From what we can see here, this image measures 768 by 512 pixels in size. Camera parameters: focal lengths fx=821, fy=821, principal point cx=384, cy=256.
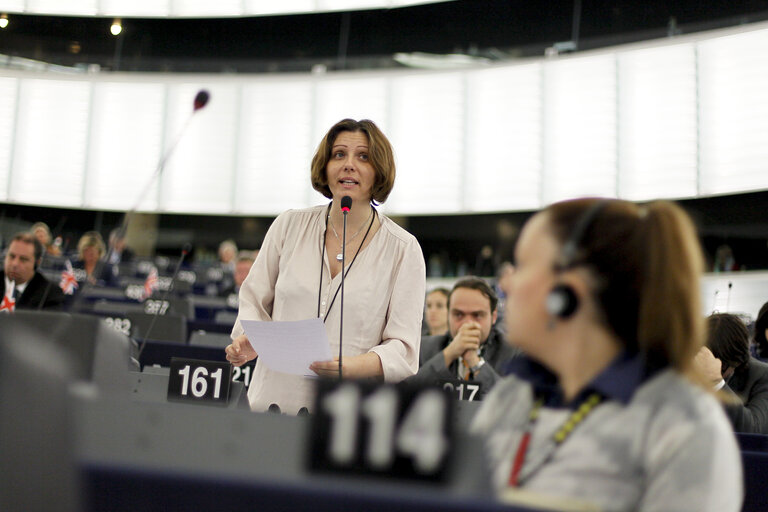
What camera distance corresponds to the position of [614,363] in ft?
3.15

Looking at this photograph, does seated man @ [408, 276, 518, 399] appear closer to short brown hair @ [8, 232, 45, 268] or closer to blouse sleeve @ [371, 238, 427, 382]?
blouse sleeve @ [371, 238, 427, 382]

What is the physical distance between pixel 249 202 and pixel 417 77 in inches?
135

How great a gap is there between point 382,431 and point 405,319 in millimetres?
1371

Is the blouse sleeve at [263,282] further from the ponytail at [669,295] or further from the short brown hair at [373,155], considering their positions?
the ponytail at [669,295]

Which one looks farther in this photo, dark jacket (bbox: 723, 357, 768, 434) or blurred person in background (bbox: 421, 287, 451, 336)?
blurred person in background (bbox: 421, 287, 451, 336)

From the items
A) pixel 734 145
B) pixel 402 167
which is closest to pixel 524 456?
pixel 734 145

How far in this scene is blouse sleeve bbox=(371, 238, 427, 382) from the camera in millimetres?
2041

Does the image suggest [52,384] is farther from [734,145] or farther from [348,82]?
[348,82]

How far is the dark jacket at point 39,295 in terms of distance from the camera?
5066 mm

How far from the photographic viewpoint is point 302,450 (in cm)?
74

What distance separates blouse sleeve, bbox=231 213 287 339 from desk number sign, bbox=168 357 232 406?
22cm

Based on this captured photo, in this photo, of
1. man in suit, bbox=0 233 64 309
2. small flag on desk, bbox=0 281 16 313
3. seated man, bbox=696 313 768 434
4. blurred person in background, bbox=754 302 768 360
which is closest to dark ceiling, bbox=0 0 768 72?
blurred person in background, bbox=754 302 768 360

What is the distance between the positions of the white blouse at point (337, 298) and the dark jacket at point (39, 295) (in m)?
3.29

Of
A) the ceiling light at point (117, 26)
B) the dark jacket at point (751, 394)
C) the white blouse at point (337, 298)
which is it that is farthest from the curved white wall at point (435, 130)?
the white blouse at point (337, 298)
